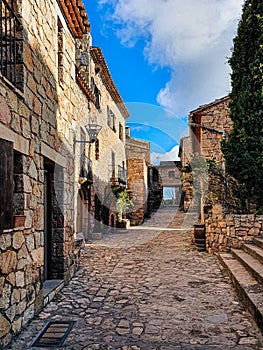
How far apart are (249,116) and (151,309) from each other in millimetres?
5559

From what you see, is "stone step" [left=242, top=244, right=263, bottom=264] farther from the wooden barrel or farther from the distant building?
the distant building

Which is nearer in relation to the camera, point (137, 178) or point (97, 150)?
point (97, 150)

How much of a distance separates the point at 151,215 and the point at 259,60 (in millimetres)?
14599

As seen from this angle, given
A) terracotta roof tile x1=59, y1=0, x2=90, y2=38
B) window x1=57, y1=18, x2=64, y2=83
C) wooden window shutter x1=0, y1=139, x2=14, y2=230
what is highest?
terracotta roof tile x1=59, y1=0, x2=90, y2=38

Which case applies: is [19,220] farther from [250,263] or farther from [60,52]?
[250,263]

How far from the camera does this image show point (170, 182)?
97.1 feet

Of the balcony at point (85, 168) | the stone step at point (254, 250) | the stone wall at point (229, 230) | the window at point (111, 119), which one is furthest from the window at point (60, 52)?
the window at point (111, 119)

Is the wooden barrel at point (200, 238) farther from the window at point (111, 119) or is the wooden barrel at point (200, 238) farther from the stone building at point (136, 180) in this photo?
the stone building at point (136, 180)

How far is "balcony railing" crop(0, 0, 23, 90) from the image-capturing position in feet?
11.3

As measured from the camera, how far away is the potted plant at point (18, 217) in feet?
10.8

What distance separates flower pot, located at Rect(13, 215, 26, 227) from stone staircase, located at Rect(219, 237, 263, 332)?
2646 millimetres

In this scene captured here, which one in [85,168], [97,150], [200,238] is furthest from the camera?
[97,150]

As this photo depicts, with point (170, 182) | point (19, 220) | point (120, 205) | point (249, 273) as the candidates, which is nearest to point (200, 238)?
point (249, 273)

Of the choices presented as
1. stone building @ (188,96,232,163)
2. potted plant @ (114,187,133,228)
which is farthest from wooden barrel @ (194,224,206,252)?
potted plant @ (114,187,133,228)
